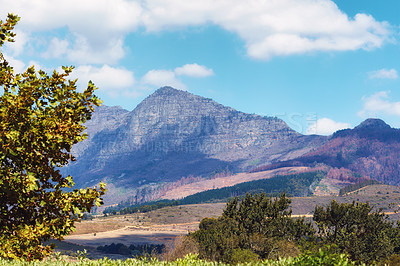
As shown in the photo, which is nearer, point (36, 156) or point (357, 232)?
point (36, 156)

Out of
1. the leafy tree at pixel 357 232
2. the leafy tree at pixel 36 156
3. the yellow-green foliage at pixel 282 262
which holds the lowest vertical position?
the leafy tree at pixel 357 232

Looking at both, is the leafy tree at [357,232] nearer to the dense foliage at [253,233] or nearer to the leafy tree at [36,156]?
the dense foliage at [253,233]

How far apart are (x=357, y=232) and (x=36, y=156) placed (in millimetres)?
59139

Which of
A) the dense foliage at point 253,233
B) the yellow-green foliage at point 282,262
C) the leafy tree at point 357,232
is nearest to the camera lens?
the yellow-green foliage at point 282,262

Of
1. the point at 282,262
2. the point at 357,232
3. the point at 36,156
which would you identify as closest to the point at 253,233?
the point at 357,232

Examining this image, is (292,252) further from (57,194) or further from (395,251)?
(57,194)

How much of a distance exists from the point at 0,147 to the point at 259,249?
44829mm

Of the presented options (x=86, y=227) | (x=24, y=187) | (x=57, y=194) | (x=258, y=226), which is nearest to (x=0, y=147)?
(x=24, y=187)

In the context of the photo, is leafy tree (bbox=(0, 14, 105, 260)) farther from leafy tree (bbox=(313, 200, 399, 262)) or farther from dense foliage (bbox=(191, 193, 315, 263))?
leafy tree (bbox=(313, 200, 399, 262))

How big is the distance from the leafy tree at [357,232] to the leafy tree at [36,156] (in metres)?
49.6

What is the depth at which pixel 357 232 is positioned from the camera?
59.8 meters

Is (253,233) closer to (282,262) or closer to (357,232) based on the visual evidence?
(357,232)

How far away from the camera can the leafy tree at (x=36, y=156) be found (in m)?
10.7

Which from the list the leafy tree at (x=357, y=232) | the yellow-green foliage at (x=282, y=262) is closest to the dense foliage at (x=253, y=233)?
the leafy tree at (x=357, y=232)
